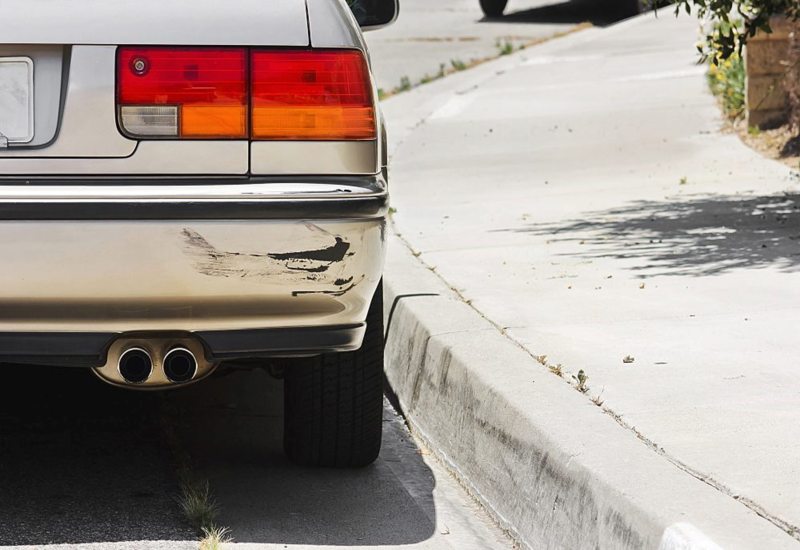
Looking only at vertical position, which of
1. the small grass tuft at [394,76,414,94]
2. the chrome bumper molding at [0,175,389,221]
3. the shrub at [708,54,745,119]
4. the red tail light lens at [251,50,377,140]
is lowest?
the small grass tuft at [394,76,414,94]

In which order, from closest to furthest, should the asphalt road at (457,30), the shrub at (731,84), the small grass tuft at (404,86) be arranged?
the shrub at (731,84)
the small grass tuft at (404,86)
the asphalt road at (457,30)

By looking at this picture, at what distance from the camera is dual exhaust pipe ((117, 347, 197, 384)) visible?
3.56m

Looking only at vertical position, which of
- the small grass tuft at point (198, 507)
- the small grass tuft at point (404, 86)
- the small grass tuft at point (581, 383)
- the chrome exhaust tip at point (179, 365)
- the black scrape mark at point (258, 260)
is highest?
the black scrape mark at point (258, 260)

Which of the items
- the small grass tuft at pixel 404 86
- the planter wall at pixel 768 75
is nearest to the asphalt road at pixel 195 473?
the planter wall at pixel 768 75

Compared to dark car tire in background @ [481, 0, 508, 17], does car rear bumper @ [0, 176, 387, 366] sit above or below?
above

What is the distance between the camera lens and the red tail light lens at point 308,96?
11.5ft

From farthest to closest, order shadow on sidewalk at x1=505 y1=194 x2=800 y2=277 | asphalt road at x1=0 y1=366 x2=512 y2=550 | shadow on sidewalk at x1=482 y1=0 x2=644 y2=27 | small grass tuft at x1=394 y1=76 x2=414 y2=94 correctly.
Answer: shadow on sidewalk at x1=482 y1=0 x2=644 y2=27, small grass tuft at x1=394 y1=76 x2=414 y2=94, shadow on sidewalk at x1=505 y1=194 x2=800 y2=277, asphalt road at x1=0 y1=366 x2=512 y2=550

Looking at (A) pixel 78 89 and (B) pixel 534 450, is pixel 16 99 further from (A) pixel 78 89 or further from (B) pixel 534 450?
(B) pixel 534 450

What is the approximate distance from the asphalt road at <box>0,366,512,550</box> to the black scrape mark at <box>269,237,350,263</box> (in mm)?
722

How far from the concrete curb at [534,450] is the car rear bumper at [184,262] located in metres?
0.64

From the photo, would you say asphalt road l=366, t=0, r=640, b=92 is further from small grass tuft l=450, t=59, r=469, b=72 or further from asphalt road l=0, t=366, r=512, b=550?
asphalt road l=0, t=366, r=512, b=550

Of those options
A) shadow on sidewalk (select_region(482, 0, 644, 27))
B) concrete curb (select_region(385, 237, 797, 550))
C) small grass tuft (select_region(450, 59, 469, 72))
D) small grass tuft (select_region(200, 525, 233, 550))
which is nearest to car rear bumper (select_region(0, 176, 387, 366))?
small grass tuft (select_region(200, 525, 233, 550))

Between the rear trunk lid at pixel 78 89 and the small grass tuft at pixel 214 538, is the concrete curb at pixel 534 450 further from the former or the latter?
the rear trunk lid at pixel 78 89

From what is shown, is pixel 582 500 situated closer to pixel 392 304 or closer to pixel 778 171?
pixel 392 304
